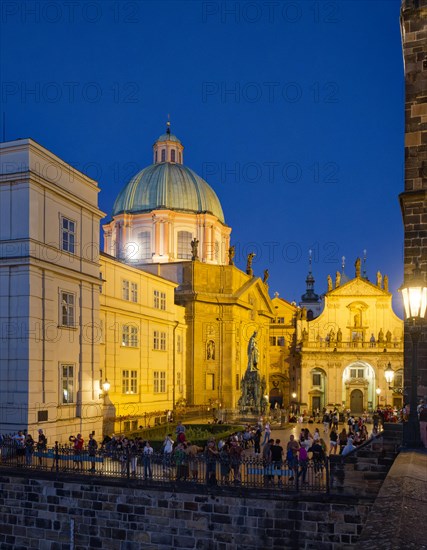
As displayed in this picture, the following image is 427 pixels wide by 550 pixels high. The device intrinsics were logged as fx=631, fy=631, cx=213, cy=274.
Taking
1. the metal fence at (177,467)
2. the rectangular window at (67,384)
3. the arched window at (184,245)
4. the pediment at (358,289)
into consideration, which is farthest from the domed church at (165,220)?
the metal fence at (177,467)

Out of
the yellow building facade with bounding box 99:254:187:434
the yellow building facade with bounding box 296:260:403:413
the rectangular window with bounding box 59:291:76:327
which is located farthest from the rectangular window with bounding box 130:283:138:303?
the yellow building facade with bounding box 296:260:403:413

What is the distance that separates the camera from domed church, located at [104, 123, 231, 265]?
2489 inches

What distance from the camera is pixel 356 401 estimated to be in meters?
64.7

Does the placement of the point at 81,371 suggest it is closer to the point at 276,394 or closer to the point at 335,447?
the point at 335,447

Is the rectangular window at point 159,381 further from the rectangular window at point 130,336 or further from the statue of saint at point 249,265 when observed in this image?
the statue of saint at point 249,265

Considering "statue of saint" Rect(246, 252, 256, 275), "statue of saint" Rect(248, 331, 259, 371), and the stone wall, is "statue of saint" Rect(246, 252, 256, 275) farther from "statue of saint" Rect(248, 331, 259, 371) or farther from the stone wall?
the stone wall

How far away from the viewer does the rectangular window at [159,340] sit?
48000mm

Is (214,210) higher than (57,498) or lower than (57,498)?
higher

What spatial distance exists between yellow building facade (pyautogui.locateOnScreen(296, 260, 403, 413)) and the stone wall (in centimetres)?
4612

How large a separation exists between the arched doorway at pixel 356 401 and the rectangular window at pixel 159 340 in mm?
24369

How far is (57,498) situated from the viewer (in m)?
21.6

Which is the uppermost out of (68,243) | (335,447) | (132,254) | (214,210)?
(214,210)

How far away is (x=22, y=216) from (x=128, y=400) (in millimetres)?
18466

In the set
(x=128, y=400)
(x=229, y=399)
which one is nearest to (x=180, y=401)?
(x=229, y=399)
